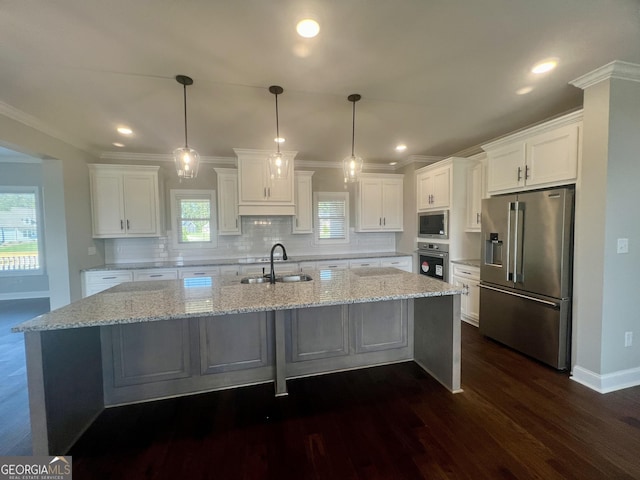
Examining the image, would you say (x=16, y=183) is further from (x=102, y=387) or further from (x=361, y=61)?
(x=361, y=61)

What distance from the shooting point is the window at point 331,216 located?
493 cm

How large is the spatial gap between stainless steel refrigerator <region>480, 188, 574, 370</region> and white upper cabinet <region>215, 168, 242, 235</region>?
11.5 ft

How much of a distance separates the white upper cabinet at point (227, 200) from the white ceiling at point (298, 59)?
1.14 m

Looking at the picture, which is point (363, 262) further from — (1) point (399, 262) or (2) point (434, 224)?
(2) point (434, 224)

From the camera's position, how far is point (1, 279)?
5.12 metres

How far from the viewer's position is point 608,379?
216 cm

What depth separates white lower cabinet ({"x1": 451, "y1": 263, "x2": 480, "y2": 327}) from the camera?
348 centimetres

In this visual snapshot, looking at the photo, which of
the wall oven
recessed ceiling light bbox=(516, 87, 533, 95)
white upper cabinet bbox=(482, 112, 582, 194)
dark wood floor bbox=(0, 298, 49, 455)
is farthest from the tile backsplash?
recessed ceiling light bbox=(516, 87, 533, 95)

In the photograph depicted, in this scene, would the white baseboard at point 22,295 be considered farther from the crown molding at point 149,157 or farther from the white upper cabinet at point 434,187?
the white upper cabinet at point 434,187

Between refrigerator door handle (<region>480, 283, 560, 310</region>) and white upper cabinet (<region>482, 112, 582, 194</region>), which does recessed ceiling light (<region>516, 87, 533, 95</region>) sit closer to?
white upper cabinet (<region>482, 112, 582, 194</region>)

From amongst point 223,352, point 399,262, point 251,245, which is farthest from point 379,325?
point 251,245

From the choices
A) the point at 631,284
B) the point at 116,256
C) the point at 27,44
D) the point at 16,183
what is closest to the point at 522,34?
the point at 631,284

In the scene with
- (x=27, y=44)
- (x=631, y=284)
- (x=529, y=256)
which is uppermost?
(x=27, y=44)

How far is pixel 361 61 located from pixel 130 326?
2576 mm
